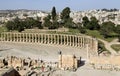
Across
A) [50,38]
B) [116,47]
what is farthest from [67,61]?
[50,38]

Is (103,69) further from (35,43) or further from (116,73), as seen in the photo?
(35,43)

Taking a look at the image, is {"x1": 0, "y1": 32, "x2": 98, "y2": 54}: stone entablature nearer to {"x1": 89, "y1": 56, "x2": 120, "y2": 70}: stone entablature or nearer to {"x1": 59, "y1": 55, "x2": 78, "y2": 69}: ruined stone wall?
{"x1": 89, "y1": 56, "x2": 120, "y2": 70}: stone entablature

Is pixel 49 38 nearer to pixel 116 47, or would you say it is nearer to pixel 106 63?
pixel 116 47

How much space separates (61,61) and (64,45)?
3213cm

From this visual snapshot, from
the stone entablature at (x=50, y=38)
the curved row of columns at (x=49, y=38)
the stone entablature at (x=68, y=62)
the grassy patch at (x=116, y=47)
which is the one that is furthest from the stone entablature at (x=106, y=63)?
the curved row of columns at (x=49, y=38)

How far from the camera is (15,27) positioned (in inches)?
3925

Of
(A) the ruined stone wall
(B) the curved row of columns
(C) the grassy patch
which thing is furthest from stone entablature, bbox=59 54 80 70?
(B) the curved row of columns

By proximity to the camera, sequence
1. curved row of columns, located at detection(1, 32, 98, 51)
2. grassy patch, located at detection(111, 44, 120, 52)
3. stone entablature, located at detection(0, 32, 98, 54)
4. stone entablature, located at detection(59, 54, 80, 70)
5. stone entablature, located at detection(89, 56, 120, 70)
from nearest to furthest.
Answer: stone entablature, located at detection(59, 54, 80, 70), stone entablature, located at detection(89, 56, 120, 70), grassy patch, located at detection(111, 44, 120, 52), stone entablature, located at detection(0, 32, 98, 54), curved row of columns, located at detection(1, 32, 98, 51)

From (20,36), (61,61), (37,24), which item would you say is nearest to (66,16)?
(37,24)

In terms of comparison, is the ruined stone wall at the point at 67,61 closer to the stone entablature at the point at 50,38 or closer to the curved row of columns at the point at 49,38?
the stone entablature at the point at 50,38

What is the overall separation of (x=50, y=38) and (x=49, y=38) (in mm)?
307

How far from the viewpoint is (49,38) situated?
82.9 metres

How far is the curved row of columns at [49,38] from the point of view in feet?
245

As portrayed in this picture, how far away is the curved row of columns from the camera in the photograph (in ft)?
245
